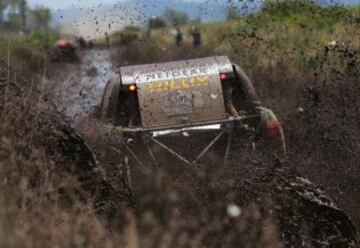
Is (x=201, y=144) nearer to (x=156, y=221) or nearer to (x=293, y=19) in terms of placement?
(x=156, y=221)

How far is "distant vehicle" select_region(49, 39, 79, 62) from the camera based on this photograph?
30156 millimetres

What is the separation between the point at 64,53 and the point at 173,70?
70.6ft

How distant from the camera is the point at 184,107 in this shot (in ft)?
30.3

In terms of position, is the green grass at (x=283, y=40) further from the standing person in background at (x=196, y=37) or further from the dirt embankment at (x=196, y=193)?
the dirt embankment at (x=196, y=193)

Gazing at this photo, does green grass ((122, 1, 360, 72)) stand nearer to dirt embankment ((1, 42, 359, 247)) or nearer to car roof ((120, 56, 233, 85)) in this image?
car roof ((120, 56, 233, 85))

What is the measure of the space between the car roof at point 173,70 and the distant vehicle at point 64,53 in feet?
67.8

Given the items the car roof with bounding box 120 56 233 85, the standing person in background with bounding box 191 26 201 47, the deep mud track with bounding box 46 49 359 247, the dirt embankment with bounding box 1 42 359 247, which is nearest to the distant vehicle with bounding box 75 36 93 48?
the standing person in background with bounding box 191 26 201 47

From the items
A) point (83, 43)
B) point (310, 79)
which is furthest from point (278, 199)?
point (83, 43)

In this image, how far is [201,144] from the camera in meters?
9.28

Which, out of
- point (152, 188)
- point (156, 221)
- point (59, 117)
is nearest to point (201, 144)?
point (59, 117)

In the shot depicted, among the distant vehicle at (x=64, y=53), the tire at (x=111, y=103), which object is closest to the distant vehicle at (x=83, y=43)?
the distant vehicle at (x=64, y=53)

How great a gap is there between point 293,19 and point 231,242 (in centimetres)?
1479

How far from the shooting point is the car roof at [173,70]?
9.39 metres

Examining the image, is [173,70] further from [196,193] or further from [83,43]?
[83,43]
